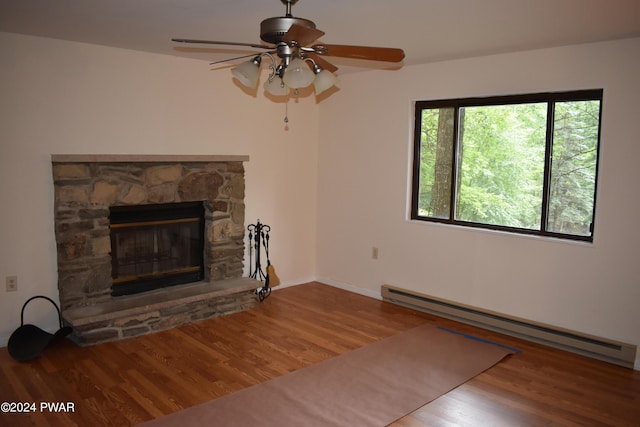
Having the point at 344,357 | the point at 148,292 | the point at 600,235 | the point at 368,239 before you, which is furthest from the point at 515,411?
the point at 148,292

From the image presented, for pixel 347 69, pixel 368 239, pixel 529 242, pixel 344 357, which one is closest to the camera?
pixel 344 357

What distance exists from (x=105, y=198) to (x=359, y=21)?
2477 mm

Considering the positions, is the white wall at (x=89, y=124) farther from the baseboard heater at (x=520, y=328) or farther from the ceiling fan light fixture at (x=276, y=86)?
the ceiling fan light fixture at (x=276, y=86)

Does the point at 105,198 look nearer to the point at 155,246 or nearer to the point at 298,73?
the point at 155,246

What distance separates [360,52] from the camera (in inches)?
96.0

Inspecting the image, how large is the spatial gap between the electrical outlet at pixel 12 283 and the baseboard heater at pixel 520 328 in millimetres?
3275

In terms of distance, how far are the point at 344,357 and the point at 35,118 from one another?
2957 mm

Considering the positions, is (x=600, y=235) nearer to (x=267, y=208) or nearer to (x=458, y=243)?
(x=458, y=243)

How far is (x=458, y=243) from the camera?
4645mm

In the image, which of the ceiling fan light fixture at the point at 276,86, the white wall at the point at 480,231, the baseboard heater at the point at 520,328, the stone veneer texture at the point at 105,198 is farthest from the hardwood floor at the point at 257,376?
the ceiling fan light fixture at the point at 276,86

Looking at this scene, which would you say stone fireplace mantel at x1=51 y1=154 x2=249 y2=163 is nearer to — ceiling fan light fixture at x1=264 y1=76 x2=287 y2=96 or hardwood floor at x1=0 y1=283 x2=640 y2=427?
hardwood floor at x1=0 y1=283 x2=640 y2=427

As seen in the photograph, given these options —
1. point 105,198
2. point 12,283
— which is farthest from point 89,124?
point 12,283

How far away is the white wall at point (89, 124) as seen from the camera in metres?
3.77

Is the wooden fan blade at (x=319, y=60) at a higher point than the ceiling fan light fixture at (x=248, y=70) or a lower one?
higher
